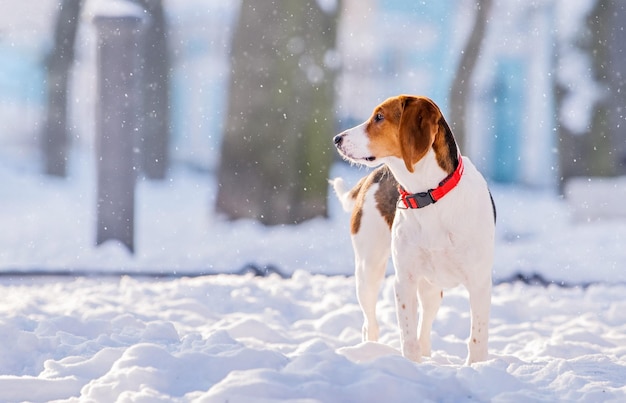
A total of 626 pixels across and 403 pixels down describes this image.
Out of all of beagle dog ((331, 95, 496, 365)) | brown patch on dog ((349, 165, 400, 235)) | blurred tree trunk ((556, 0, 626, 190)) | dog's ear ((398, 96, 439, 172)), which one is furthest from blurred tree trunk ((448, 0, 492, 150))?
dog's ear ((398, 96, 439, 172))

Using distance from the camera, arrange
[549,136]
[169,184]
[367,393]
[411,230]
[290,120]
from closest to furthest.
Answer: [367,393]
[411,230]
[290,120]
[549,136]
[169,184]

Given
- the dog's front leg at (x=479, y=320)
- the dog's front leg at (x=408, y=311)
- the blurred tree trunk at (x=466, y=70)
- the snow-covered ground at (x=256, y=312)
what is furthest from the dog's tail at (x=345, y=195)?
the blurred tree trunk at (x=466, y=70)

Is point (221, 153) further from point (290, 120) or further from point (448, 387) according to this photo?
point (448, 387)

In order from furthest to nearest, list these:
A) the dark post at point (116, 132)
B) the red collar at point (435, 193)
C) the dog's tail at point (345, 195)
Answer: the dark post at point (116, 132), the dog's tail at point (345, 195), the red collar at point (435, 193)

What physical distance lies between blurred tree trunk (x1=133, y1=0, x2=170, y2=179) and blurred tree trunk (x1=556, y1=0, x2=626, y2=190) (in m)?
5.43

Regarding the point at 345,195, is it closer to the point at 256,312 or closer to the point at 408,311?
the point at 408,311

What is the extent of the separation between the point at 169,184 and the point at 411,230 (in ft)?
26.9

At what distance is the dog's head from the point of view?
3867mm

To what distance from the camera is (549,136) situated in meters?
11.1

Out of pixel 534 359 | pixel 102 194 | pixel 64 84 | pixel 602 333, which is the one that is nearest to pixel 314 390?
pixel 534 359

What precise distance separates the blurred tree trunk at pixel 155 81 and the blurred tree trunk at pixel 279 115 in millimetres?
1262

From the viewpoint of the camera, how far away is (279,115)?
34.4 ft

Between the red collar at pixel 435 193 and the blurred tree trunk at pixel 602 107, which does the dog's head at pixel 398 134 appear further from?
the blurred tree trunk at pixel 602 107

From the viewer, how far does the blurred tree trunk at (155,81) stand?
11.3 metres
